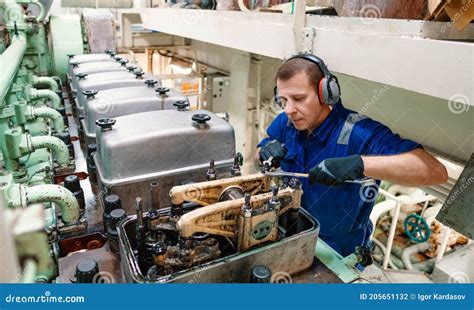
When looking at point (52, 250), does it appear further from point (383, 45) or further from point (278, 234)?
point (383, 45)

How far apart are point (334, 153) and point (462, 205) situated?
1.64ft

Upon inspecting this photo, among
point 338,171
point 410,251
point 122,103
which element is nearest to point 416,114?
point 338,171

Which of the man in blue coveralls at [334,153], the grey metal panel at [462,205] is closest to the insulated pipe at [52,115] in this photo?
the man in blue coveralls at [334,153]

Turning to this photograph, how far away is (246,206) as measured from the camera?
0.78m

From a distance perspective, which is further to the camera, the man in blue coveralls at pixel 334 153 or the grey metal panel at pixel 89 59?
the grey metal panel at pixel 89 59

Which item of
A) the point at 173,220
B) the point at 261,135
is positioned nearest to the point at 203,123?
the point at 173,220

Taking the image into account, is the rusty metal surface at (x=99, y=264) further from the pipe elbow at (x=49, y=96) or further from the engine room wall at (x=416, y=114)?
the pipe elbow at (x=49, y=96)

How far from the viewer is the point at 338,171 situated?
108cm

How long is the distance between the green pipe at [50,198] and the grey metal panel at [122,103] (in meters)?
0.46

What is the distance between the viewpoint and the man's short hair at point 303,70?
126 cm

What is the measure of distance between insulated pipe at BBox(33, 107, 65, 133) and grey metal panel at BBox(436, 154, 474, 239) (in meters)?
2.03

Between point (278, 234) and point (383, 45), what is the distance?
675mm

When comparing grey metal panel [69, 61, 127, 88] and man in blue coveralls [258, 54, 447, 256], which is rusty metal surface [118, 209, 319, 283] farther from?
grey metal panel [69, 61, 127, 88]

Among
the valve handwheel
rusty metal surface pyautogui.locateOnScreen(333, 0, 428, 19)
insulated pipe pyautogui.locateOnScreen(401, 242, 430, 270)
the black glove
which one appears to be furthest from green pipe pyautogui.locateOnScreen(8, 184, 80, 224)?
insulated pipe pyautogui.locateOnScreen(401, 242, 430, 270)
